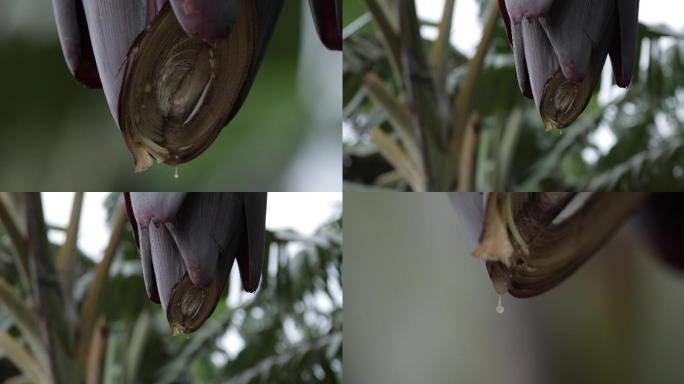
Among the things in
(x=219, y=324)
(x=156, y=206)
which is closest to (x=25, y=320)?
(x=219, y=324)

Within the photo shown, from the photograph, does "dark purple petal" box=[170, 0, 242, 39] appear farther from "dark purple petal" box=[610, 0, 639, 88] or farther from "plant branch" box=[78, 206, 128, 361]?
"plant branch" box=[78, 206, 128, 361]

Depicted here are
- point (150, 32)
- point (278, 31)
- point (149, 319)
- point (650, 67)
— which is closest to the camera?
point (150, 32)

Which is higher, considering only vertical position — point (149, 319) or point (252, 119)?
point (252, 119)

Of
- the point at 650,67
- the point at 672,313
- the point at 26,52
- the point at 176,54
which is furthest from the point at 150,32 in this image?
the point at 650,67

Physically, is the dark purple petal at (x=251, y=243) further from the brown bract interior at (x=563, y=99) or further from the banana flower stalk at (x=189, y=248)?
the brown bract interior at (x=563, y=99)

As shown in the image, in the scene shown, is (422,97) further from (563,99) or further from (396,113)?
(563,99)

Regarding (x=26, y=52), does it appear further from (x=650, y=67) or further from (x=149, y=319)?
(x=650, y=67)
